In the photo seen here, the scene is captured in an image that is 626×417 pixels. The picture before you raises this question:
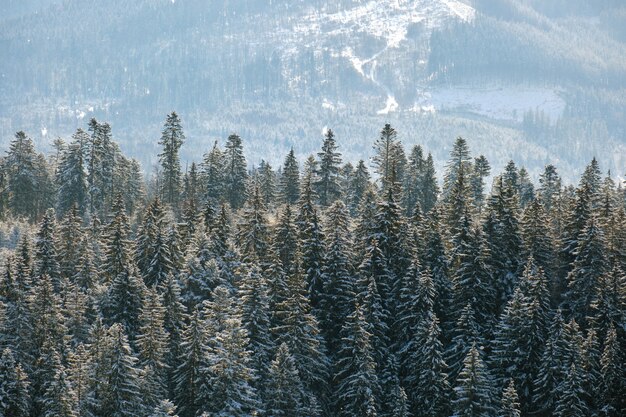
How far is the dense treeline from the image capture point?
2586 inches

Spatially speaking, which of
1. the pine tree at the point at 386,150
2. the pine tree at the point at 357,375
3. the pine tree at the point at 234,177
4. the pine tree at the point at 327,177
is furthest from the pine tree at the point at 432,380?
the pine tree at the point at 234,177

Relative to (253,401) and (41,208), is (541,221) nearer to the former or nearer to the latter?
(253,401)

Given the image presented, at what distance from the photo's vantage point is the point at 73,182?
119250mm

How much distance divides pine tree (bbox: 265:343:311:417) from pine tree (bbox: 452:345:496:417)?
11.7 m

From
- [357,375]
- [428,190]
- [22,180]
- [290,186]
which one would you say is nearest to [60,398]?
[357,375]

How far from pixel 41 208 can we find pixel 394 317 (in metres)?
65.5

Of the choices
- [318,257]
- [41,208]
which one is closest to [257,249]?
[318,257]

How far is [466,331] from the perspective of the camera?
76.5m

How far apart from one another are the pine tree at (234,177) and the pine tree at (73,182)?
1844 cm

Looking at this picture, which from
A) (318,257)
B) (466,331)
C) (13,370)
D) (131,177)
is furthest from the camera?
(131,177)

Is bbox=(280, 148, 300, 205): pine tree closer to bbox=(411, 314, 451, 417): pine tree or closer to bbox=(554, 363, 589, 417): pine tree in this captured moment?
bbox=(411, 314, 451, 417): pine tree

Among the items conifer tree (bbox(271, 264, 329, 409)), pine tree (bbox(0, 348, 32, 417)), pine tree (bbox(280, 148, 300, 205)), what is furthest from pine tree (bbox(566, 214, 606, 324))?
pine tree (bbox(0, 348, 32, 417))

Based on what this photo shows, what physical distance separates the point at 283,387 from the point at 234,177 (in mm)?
54343

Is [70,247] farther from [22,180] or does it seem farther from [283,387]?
[22,180]
